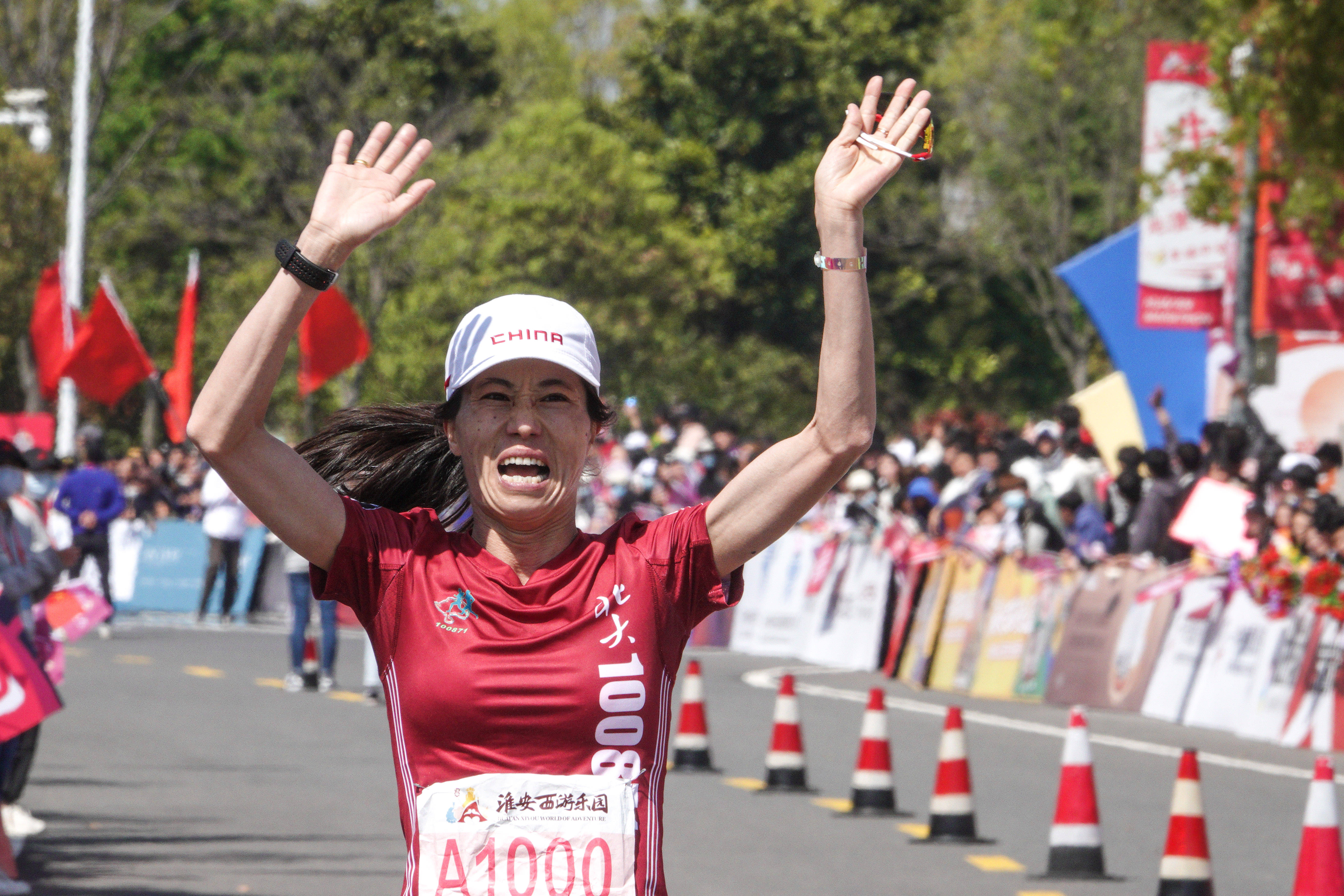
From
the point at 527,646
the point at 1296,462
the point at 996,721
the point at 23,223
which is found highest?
the point at 23,223

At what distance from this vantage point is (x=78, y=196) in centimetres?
3266

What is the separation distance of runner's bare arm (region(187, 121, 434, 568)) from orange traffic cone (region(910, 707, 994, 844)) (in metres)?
6.71

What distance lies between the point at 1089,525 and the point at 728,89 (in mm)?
29668

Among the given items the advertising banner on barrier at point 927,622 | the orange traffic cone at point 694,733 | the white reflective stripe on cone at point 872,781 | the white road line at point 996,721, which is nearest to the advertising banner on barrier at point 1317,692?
the white road line at point 996,721

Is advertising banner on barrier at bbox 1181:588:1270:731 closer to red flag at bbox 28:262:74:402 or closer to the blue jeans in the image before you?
the blue jeans

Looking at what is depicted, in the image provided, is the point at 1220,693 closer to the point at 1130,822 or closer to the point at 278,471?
the point at 1130,822

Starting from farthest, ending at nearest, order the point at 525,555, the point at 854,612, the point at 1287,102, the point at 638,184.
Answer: the point at 638,184 → the point at 854,612 → the point at 1287,102 → the point at 525,555

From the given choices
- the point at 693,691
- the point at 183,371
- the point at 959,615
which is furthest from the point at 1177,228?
the point at 693,691

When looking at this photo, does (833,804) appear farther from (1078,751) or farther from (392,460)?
(392,460)

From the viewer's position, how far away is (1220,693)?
1562 cm

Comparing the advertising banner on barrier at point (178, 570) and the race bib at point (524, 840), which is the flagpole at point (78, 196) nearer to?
the advertising banner on barrier at point (178, 570)

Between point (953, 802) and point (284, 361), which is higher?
point (284, 361)

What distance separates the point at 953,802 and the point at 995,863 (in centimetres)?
60

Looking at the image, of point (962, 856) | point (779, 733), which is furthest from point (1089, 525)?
point (962, 856)
